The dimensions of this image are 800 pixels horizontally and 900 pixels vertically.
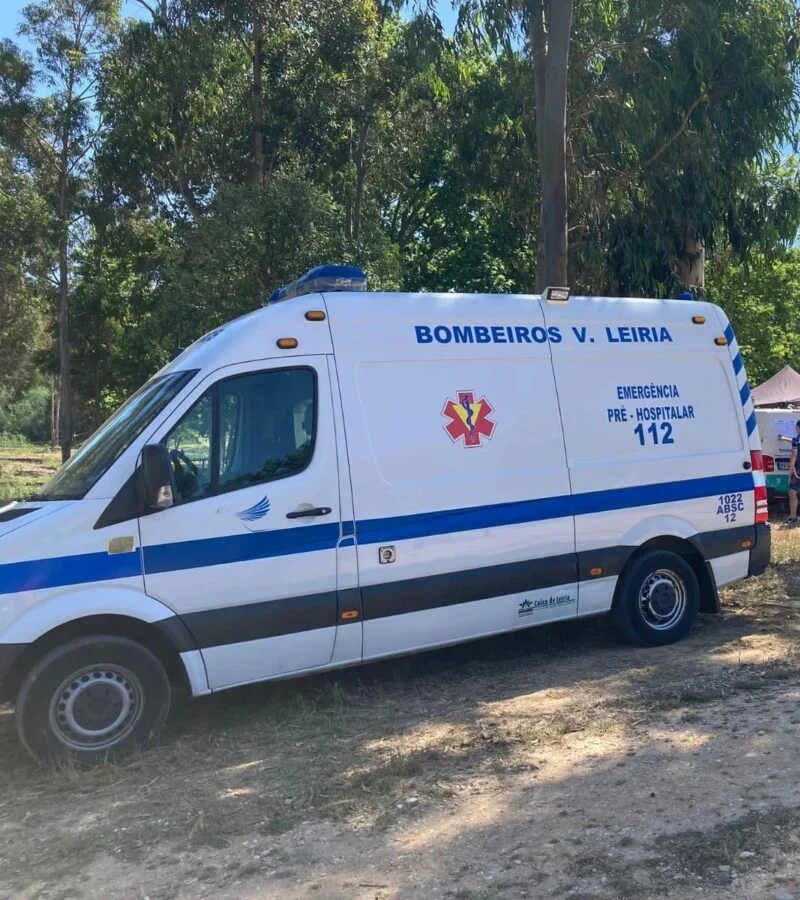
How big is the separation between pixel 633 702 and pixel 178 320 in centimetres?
1175

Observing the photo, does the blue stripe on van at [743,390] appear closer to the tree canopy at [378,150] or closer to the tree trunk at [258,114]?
the tree canopy at [378,150]

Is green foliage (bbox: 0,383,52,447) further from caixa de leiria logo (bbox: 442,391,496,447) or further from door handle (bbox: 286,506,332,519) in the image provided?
door handle (bbox: 286,506,332,519)

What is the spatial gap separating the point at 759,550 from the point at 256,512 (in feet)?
13.9

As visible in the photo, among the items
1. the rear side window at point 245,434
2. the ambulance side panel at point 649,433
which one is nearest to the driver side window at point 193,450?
the rear side window at point 245,434

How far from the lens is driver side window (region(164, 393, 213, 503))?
17.3 ft

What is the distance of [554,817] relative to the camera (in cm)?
413

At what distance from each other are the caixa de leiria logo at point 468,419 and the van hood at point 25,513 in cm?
235

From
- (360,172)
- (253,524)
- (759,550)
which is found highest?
(360,172)

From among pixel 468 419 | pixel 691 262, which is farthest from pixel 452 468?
pixel 691 262

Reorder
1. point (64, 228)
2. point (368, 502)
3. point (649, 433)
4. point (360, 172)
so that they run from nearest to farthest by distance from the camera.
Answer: point (368, 502) < point (649, 433) < point (360, 172) < point (64, 228)

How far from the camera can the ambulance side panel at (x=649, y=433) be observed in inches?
262

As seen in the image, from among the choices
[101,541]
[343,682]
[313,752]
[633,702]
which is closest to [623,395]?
[633,702]

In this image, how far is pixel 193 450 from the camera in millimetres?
5324

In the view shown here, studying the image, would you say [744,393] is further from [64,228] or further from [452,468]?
[64,228]
